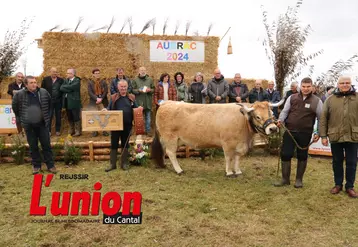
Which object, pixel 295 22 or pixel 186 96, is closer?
pixel 186 96

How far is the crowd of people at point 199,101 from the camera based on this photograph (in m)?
4.80

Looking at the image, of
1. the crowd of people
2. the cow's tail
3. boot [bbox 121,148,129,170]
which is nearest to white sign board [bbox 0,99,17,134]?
the crowd of people

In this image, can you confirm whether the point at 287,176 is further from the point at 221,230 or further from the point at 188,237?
the point at 188,237

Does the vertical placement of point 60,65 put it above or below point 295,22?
below

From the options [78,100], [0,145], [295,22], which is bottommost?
[0,145]

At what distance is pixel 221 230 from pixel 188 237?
0.45 meters

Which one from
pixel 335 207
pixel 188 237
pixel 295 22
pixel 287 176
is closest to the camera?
pixel 188 237

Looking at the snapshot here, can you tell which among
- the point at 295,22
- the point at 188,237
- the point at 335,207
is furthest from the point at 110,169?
the point at 295,22

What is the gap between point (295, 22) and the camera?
972 centimetres

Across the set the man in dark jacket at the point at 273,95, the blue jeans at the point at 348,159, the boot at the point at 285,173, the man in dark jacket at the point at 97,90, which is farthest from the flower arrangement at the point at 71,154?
the man in dark jacket at the point at 273,95

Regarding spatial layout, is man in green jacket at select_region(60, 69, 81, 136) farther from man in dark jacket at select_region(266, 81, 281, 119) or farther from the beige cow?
man in dark jacket at select_region(266, 81, 281, 119)

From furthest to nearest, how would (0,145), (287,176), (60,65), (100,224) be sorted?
(60,65) < (0,145) < (287,176) < (100,224)

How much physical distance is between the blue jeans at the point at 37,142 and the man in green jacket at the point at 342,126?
509 centimetres

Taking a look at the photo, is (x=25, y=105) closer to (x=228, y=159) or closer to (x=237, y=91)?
(x=228, y=159)
